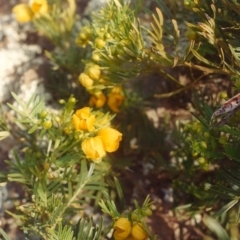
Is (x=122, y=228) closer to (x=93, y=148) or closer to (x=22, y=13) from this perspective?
(x=93, y=148)

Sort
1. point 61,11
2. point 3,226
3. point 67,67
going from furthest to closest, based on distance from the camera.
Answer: point 61,11, point 67,67, point 3,226

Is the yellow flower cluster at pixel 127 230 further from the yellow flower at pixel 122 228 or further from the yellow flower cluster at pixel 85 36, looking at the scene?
the yellow flower cluster at pixel 85 36

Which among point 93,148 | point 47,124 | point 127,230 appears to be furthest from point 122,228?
point 47,124

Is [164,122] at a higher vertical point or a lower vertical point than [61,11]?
lower

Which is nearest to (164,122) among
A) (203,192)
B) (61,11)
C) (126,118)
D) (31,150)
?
(126,118)

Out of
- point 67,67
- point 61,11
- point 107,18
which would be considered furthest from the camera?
point 61,11

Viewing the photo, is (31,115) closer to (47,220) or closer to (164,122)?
(47,220)
